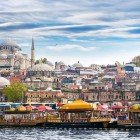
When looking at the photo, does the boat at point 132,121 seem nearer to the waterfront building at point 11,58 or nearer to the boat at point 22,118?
the boat at point 22,118

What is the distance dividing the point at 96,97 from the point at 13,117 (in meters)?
60.3

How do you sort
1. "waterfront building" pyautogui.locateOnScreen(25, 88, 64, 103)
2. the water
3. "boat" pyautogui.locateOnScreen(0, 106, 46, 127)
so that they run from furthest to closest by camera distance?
1. "waterfront building" pyautogui.locateOnScreen(25, 88, 64, 103)
2. "boat" pyautogui.locateOnScreen(0, 106, 46, 127)
3. the water

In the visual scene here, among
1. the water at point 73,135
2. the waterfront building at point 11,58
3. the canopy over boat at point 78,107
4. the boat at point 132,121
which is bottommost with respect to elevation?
the water at point 73,135

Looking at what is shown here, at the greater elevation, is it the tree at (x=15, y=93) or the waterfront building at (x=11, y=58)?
the waterfront building at (x=11, y=58)

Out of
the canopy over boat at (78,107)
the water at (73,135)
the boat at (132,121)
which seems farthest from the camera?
the canopy over boat at (78,107)

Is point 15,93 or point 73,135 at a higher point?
point 15,93

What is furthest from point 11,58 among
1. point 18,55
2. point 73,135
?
point 73,135

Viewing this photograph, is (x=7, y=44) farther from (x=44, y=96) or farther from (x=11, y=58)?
(x=44, y=96)

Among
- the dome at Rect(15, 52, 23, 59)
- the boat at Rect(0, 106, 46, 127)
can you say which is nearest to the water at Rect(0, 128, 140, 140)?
the boat at Rect(0, 106, 46, 127)

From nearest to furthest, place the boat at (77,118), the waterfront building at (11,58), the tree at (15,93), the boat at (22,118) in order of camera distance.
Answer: the boat at (77,118)
the boat at (22,118)
the tree at (15,93)
the waterfront building at (11,58)

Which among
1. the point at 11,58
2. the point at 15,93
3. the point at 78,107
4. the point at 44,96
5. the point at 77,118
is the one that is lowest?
the point at 77,118

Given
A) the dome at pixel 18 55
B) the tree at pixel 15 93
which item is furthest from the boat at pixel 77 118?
the dome at pixel 18 55

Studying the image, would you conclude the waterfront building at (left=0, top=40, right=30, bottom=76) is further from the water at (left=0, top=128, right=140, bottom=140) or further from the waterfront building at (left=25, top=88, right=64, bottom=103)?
the water at (left=0, top=128, right=140, bottom=140)

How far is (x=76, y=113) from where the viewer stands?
7794 cm
